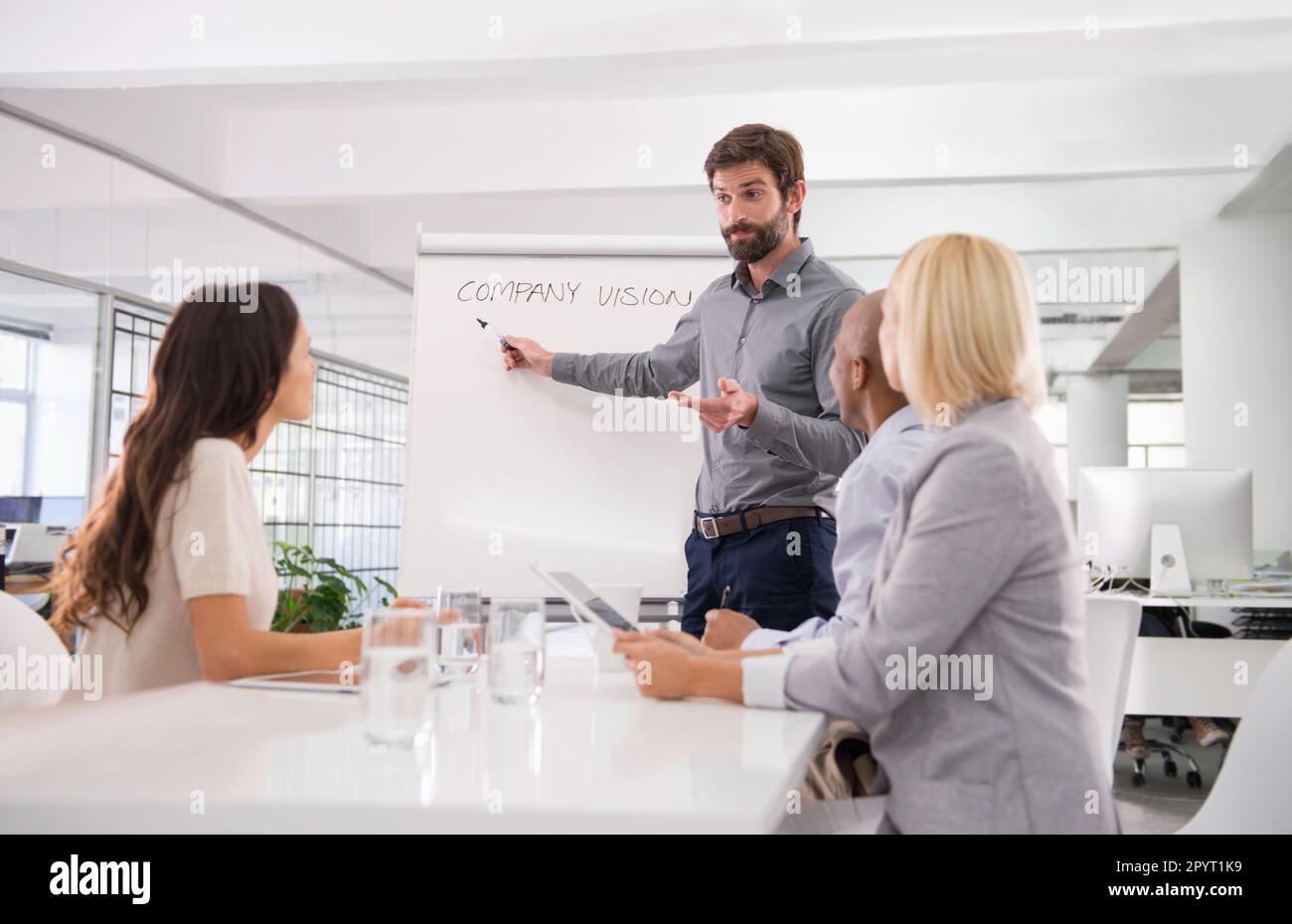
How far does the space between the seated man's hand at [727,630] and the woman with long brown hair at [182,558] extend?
53 cm

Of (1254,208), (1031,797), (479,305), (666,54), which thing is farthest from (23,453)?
(1254,208)

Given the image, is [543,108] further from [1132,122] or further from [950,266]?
[950,266]

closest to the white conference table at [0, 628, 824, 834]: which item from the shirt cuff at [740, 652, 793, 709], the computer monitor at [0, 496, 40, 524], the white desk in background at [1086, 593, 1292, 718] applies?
the shirt cuff at [740, 652, 793, 709]

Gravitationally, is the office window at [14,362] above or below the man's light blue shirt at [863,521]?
above

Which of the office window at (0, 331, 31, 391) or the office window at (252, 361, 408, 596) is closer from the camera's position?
the office window at (0, 331, 31, 391)

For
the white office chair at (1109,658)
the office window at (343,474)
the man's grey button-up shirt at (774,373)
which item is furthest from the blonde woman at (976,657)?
the office window at (343,474)

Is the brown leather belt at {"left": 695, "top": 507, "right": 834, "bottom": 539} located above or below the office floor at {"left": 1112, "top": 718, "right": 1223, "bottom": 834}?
above

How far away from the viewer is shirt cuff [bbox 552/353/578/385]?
303cm

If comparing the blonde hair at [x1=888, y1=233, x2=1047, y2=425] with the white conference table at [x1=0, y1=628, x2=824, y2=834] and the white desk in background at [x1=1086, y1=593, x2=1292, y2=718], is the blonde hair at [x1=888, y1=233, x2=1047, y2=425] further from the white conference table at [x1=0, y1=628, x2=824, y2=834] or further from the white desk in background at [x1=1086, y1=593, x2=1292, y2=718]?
the white desk in background at [x1=1086, y1=593, x2=1292, y2=718]

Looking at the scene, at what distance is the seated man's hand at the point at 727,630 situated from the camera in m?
1.65

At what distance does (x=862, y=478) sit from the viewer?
5.29ft

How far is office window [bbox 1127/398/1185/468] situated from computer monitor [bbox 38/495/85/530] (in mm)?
7821

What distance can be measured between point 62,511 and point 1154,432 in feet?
27.0

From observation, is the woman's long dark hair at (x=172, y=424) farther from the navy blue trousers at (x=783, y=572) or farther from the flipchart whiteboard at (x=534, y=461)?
the flipchart whiteboard at (x=534, y=461)
